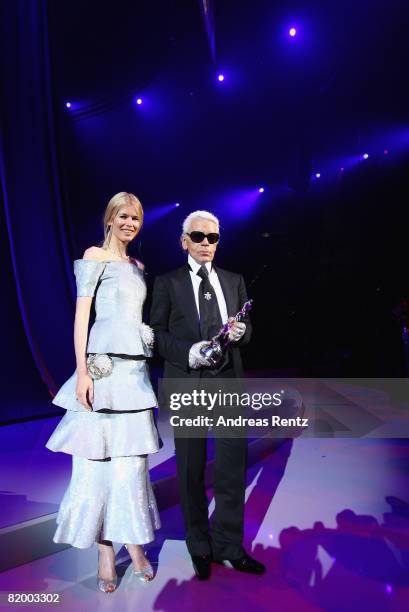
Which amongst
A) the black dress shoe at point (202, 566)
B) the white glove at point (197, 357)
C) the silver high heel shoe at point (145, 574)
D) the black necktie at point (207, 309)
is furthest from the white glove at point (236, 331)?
the silver high heel shoe at point (145, 574)

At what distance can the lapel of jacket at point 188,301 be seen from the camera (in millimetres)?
2174

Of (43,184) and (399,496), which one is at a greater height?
(43,184)

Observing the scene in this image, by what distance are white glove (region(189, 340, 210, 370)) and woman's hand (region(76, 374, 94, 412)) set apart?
0.48 m

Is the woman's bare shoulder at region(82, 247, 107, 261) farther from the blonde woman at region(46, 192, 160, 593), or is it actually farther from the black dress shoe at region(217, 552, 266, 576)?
the black dress shoe at region(217, 552, 266, 576)

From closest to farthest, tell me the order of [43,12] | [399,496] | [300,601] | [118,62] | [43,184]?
[300,601]
[399,496]
[43,12]
[43,184]
[118,62]

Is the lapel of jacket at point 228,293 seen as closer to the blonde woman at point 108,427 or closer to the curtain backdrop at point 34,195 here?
the blonde woman at point 108,427

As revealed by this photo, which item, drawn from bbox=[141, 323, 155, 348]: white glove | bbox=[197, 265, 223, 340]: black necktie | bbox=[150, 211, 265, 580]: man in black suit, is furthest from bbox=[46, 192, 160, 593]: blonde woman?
bbox=[197, 265, 223, 340]: black necktie

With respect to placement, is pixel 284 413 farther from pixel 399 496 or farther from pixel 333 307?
pixel 333 307

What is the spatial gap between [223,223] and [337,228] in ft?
11.1

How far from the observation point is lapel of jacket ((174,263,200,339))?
217 cm

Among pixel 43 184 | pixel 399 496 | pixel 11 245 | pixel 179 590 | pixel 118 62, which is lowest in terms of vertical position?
pixel 399 496

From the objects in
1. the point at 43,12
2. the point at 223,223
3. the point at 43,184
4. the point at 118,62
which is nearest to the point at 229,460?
the point at 43,184

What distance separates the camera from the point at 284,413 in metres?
4.93

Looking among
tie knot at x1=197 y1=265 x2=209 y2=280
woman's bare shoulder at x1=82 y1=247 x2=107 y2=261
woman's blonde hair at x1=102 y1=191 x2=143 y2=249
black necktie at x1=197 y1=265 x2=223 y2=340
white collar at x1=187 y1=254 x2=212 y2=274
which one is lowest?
black necktie at x1=197 y1=265 x2=223 y2=340
